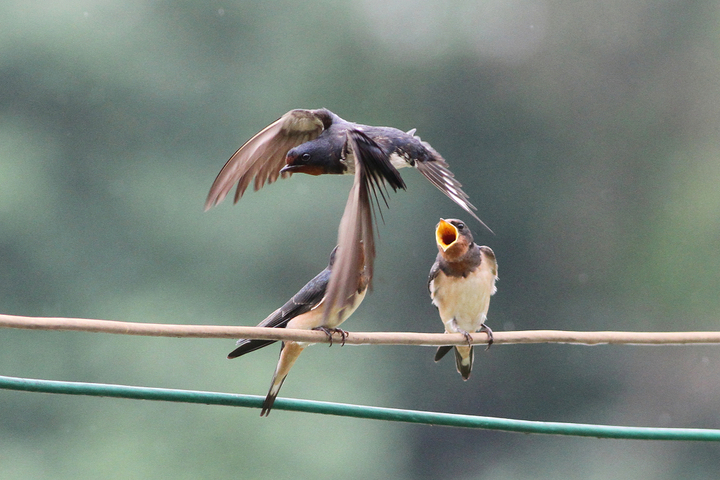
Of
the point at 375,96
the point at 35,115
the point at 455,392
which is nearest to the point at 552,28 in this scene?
the point at 375,96

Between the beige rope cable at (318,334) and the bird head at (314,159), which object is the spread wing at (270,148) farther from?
the beige rope cable at (318,334)

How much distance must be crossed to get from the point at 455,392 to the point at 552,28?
8268 millimetres

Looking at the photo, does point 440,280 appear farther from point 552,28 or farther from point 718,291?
point 552,28

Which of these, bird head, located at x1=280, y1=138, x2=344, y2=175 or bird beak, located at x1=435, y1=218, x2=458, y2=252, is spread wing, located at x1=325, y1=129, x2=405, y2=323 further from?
bird beak, located at x1=435, y1=218, x2=458, y2=252

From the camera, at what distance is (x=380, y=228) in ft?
48.2

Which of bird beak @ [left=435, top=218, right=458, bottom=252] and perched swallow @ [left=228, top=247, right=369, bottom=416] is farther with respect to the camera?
bird beak @ [left=435, top=218, right=458, bottom=252]

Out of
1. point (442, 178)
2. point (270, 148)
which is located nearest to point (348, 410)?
point (442, 178)

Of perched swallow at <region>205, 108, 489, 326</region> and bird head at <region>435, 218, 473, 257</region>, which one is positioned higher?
perched swallow at <region>205, 108, 489, 326</region>

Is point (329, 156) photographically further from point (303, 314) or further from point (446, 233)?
point (446, 233)

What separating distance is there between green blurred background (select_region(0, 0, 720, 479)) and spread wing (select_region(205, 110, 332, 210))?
28.7 ft

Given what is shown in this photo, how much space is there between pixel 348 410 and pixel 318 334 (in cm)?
36

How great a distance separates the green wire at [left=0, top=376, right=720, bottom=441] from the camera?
139 cm

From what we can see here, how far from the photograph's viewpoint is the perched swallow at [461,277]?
2.94 metres

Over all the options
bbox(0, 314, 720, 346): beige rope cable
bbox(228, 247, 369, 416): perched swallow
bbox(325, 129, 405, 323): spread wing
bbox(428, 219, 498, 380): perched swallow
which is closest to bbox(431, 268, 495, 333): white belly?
bbox(428, 219, 498, 380): perched swallow
